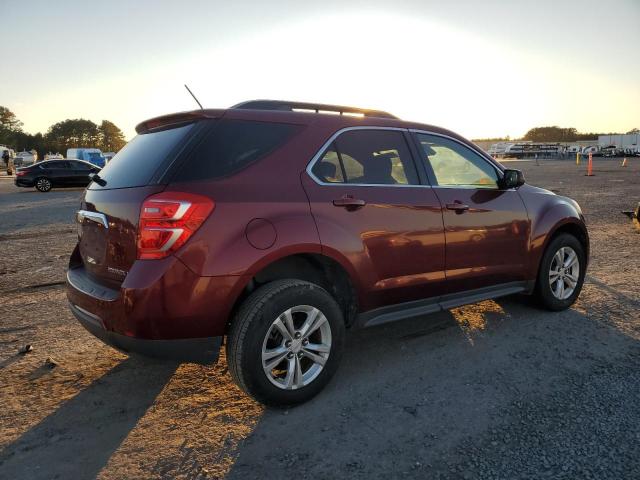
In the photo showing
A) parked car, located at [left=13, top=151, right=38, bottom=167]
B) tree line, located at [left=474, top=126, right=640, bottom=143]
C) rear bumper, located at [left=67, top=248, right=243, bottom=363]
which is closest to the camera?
rear bumper, located at [left=67, top=248, right=243, bottom=363]

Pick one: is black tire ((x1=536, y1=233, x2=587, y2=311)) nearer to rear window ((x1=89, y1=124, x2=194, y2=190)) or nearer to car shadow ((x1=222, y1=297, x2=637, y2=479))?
car shadow ((x1=222, y1=297, x2=637, y2=479))

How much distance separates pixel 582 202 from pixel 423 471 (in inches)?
529

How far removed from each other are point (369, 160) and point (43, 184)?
22.7 m

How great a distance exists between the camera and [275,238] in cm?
270

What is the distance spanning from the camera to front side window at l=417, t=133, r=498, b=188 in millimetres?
3705

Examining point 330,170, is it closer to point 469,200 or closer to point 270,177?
point 270,177

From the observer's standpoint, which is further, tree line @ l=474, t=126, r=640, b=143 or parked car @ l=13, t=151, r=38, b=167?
tree line @ l=474, t=126, r=640, b=143

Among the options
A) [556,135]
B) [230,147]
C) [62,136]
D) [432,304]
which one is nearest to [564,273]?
[432,304]

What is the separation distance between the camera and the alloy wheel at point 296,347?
9.05 feet

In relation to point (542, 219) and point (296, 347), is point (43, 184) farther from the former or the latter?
point (542, 219)

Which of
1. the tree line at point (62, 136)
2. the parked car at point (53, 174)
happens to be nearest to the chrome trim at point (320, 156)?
the parked car at point (53, 174)

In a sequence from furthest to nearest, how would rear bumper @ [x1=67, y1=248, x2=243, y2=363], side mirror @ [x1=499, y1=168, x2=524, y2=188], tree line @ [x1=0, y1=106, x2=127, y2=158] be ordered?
1. tree line @ [x1=0, y1=106, x2=127, y2=158]
2. side mirror @ [x1=499, y1=168, x2=524, y2=188]
3. rear bumper @ [x1=67, y1=248, x2=243, y2=363]

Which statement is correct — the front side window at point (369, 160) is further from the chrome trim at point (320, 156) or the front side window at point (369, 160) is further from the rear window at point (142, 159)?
the rear window at point (142, 159)

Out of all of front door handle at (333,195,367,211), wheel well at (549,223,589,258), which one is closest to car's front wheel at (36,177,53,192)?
front door handle at (333,195,367,211)
